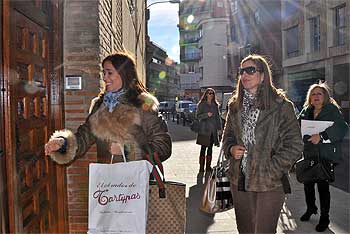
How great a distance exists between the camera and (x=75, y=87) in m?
3.94

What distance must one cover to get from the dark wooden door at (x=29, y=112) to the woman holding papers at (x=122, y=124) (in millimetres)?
263

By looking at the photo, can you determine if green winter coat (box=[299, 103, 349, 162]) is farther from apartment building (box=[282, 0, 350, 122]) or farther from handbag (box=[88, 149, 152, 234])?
apartment building (box=[282, 0, 350, 122])

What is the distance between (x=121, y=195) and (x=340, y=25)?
22.1 meters

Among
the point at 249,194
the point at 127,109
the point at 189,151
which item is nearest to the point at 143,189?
the point at 127,109

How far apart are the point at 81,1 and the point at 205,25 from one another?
5387 cm

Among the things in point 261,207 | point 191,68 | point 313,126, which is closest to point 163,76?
point 191,68

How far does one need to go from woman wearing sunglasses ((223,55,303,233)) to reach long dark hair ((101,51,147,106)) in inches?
33.9

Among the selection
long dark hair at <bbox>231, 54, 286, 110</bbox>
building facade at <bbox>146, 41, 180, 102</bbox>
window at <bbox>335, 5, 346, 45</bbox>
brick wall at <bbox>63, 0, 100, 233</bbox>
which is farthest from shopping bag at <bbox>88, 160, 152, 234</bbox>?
building facade at <bbox>146, 41, 180, 102</bbox>

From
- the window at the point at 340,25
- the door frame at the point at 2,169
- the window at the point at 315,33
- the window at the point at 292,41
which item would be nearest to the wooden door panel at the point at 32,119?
the door frame at the point at 2,169

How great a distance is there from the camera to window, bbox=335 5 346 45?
71.2ft

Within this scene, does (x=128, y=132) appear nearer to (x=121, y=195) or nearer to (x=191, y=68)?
(x=121, y=195)

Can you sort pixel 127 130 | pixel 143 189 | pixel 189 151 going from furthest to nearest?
pixel 189 151
pixel 127 130
pixel 143 189

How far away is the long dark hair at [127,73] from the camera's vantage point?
2920 millimetres

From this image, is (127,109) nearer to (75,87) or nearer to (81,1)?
(75,87)
